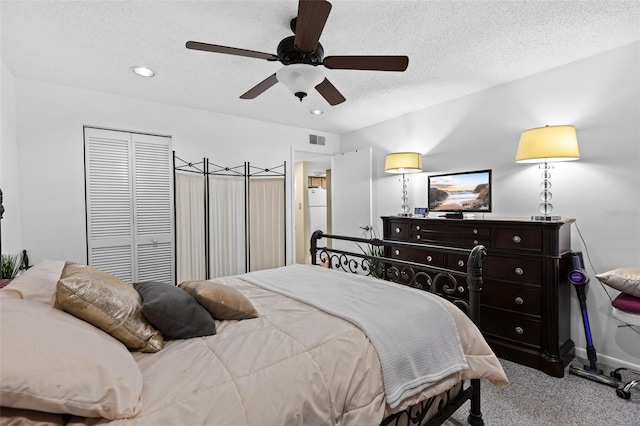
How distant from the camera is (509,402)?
7.01ft

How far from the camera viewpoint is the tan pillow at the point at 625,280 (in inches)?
82.9

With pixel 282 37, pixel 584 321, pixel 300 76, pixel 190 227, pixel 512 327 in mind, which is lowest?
pixel 512 327

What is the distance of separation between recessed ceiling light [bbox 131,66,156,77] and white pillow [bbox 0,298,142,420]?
2394 mm

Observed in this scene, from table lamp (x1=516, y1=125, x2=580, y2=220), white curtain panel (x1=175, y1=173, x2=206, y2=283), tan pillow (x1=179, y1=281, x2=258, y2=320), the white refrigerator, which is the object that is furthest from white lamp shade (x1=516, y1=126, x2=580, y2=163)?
the white refrigerator

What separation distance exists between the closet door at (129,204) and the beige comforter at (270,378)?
2.52 metres

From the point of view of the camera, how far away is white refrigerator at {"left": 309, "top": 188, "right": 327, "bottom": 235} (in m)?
7.04

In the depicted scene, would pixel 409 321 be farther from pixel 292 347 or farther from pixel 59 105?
pixel 59 105

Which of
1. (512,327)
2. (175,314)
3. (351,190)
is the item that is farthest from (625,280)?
(351,190)

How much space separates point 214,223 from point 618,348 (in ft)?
13.8

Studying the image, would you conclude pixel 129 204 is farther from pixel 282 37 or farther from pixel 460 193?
pixel 460 193

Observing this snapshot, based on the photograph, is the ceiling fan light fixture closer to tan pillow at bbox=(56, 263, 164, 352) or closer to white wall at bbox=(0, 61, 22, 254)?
tan pillow at bbox=(56, 263, 164, 352)

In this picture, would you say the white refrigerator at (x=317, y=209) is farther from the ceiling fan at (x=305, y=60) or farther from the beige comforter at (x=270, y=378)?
the beige comforter at (x=270, y=378)

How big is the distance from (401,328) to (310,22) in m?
1.60

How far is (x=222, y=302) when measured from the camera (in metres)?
1.54
